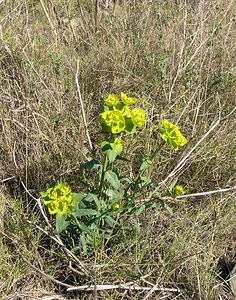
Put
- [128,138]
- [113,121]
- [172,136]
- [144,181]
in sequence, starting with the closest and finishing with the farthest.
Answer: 1. [113,121]
2. [172,136]
3. [144,181]
4. [128,138]

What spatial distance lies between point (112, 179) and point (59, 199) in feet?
0.80

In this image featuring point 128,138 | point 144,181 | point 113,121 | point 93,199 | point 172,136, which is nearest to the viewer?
point 113,121

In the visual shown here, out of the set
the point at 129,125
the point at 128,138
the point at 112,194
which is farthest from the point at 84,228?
the point at 128,138

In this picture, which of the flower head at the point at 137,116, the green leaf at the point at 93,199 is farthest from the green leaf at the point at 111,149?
the green leaf at the point at 93,199

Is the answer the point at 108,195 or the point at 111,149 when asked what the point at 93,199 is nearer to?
the point at 108,195

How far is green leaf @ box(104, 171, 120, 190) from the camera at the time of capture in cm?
165

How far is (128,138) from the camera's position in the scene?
2.31 metres

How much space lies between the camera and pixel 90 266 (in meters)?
1.84

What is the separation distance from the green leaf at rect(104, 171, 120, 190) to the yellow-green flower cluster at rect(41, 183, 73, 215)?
0.64 ft

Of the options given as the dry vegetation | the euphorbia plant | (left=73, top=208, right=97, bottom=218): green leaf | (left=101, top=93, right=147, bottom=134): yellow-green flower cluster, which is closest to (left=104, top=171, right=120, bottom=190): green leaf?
the euphorbia plant

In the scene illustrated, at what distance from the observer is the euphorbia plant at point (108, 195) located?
1.50m

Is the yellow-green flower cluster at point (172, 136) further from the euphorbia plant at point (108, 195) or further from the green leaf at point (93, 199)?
the green leaf at point (93, 199)

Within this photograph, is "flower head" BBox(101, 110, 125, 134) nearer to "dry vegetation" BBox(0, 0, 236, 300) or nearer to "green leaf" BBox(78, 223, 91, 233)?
"green leaf" BBox(78, 223, 91, 233)

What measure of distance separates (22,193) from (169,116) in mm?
873
